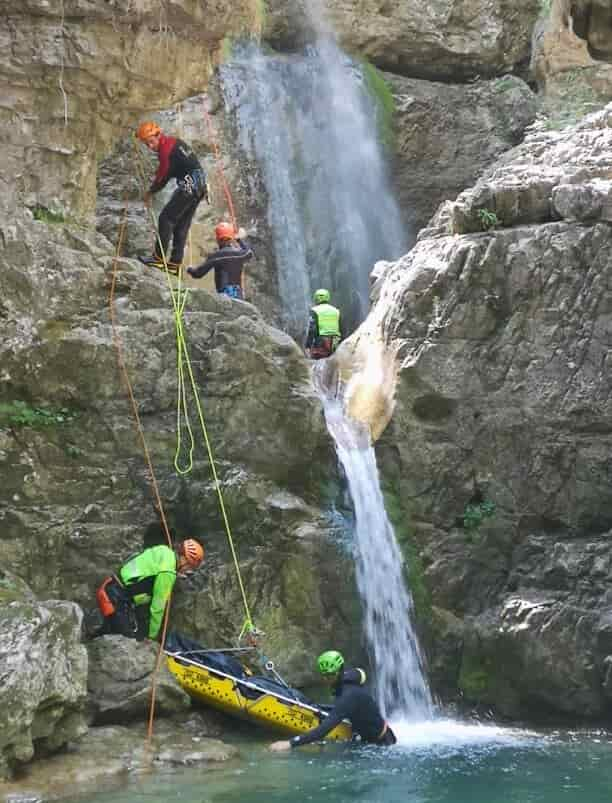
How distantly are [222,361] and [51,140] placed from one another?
→ 113 inches

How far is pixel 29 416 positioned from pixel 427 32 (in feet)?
45.6

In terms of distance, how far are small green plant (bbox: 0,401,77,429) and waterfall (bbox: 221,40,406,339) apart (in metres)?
8.63

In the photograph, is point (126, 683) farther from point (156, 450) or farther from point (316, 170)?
point (316, 170)

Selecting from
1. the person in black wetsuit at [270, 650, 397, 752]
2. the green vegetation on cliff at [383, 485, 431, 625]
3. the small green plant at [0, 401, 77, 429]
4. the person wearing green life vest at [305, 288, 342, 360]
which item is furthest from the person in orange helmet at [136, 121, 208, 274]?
the person in black wetsuit at [270, 650, 397, 752]

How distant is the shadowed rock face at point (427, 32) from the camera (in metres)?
21.1

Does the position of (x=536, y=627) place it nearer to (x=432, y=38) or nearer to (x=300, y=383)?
(x=300, y=383)

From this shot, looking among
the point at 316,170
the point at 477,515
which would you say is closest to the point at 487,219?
the point at 477,515

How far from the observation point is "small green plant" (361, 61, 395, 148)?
20.5 m

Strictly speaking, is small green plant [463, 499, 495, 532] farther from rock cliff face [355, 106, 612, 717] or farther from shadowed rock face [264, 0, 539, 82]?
shadowed rock face [264, 0, 539, 82]

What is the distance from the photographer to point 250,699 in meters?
9.80

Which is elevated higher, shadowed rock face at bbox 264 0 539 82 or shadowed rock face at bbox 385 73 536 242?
shadowed rock face at bbox 264 0 539 82

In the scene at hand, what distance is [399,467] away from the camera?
40.5 ft

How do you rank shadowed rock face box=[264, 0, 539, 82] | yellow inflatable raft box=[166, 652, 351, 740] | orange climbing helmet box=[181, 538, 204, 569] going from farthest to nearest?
shadowed rock face box=[264, 0, 539, 82] < orange climbing helmet box=[181, 538, 204, 569] < yellow inflatable raft box=[166, 652, 351, 740]

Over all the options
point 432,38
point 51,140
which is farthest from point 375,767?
point 432,38
